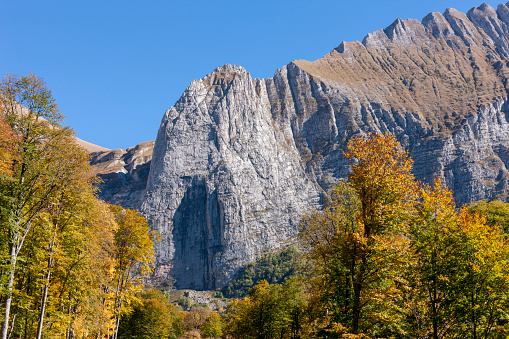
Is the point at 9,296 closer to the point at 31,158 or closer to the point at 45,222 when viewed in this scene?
the point at 45,222

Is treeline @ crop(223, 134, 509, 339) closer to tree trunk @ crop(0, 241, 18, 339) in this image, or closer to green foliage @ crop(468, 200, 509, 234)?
tree trunk @ crop(0, 241, 18, 339)

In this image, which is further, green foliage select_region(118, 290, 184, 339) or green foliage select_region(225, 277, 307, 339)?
green foliage select_region(118, 290, 184, 339)

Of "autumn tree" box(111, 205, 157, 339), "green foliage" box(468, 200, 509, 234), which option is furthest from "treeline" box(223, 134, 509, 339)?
"green foliage" box(468, 200, 509, 234)

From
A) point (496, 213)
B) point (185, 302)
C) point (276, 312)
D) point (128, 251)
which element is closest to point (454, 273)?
point (128, 251)

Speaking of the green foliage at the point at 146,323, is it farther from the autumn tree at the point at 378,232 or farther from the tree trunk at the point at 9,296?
the autumn tree at the point at 378,232

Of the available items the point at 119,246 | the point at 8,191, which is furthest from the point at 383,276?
the point at 119,246

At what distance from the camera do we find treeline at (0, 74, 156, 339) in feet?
57.4

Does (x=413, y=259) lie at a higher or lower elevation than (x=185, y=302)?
higher

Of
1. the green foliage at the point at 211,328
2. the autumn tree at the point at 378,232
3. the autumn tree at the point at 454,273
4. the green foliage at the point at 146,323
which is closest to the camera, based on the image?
the autumn tree at the point at 378,232

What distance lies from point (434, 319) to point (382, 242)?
552 cm

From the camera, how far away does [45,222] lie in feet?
66.0

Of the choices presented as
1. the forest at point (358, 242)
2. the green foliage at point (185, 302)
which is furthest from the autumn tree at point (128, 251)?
the green foliage at point (185, 302)

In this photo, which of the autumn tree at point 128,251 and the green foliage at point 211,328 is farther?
the green foliage at point 211,328

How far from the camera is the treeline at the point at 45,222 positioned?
17.5 meters
